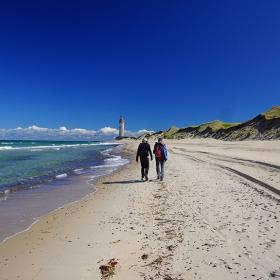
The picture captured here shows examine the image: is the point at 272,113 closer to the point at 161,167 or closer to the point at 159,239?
the point at 161,167

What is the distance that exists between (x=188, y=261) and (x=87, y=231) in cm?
325

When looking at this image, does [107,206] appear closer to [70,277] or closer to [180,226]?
[180,226]

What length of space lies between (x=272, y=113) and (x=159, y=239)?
67972 mm

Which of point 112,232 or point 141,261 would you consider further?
point 112,232

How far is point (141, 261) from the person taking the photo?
628 cm

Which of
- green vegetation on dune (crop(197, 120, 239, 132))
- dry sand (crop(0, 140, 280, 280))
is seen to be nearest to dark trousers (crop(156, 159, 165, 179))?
dry sand (crop(0, 140, 280, 280))

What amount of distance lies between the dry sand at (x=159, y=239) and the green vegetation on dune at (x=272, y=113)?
189 feet

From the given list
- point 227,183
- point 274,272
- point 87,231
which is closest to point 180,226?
point 87,231

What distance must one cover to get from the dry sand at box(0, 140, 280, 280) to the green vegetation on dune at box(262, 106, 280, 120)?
57.7m

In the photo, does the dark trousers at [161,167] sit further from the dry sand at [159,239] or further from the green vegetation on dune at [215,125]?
the green vegetation on dune at [215,125]

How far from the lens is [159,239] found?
7527 mm

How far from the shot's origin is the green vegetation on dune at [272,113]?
67.1 metres

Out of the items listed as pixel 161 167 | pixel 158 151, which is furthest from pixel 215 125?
pixel 161 167

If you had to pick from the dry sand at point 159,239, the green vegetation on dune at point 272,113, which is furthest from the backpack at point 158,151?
the green vegetation on dune at point 272,113
